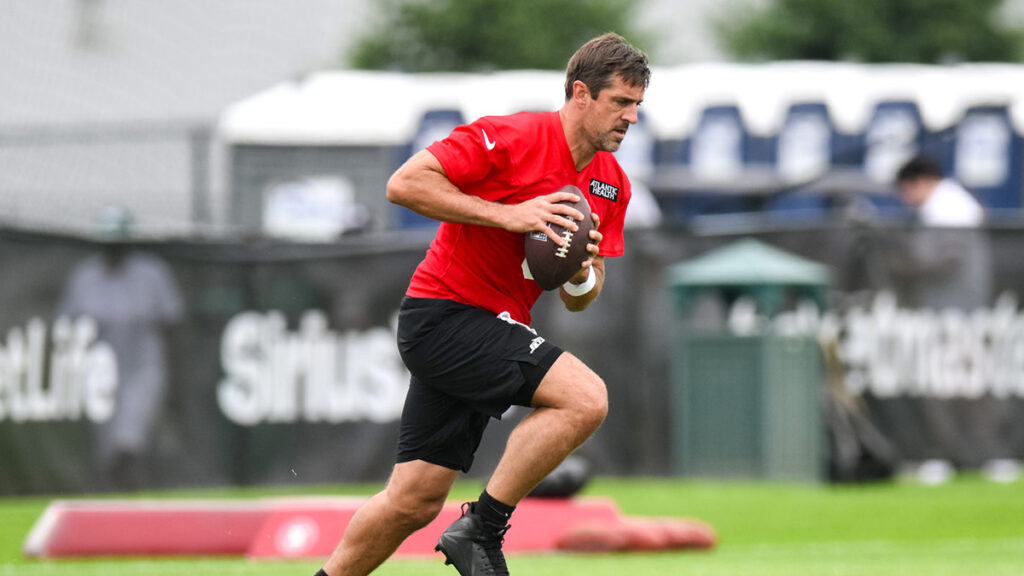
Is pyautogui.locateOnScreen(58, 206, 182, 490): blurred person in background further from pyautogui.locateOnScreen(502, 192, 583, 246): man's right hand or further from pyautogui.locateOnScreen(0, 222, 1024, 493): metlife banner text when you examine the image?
pyautogui.locateOnScreen(502, 192, 583, 246): man's right hand

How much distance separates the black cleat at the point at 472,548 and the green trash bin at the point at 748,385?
757 cm

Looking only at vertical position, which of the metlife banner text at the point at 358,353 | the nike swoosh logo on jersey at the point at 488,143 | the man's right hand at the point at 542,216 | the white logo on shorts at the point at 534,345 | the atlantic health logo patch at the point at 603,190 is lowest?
the metlife banner text at the point at 358,353

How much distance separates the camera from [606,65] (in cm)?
614

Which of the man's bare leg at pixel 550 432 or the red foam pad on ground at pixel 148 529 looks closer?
the man's bare leg at pixel 550 432

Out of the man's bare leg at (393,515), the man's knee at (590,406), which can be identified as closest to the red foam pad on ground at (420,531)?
the man's bare leg at (393,515)

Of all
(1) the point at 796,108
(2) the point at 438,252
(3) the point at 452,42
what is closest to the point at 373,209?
(1) the point at 796,108

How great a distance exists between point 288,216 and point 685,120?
483 centimetres

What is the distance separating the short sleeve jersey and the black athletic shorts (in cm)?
9

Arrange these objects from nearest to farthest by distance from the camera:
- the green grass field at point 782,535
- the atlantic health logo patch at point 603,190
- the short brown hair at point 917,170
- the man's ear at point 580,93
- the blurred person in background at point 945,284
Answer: the man's ear at point 580,93 < the atlantic health logo patch at point 603,190 < the green grass field at point 782,535 < the blurred person in background at point 945,284 < the short brown hair at point 917,170

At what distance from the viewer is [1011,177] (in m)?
19.1

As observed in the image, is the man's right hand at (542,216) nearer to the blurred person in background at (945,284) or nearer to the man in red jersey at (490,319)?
the man in red jersey at (490,319)

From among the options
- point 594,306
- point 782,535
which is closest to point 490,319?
point 782,535

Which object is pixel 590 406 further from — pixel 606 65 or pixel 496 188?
pixel 606 65

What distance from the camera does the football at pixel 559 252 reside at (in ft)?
19.9
